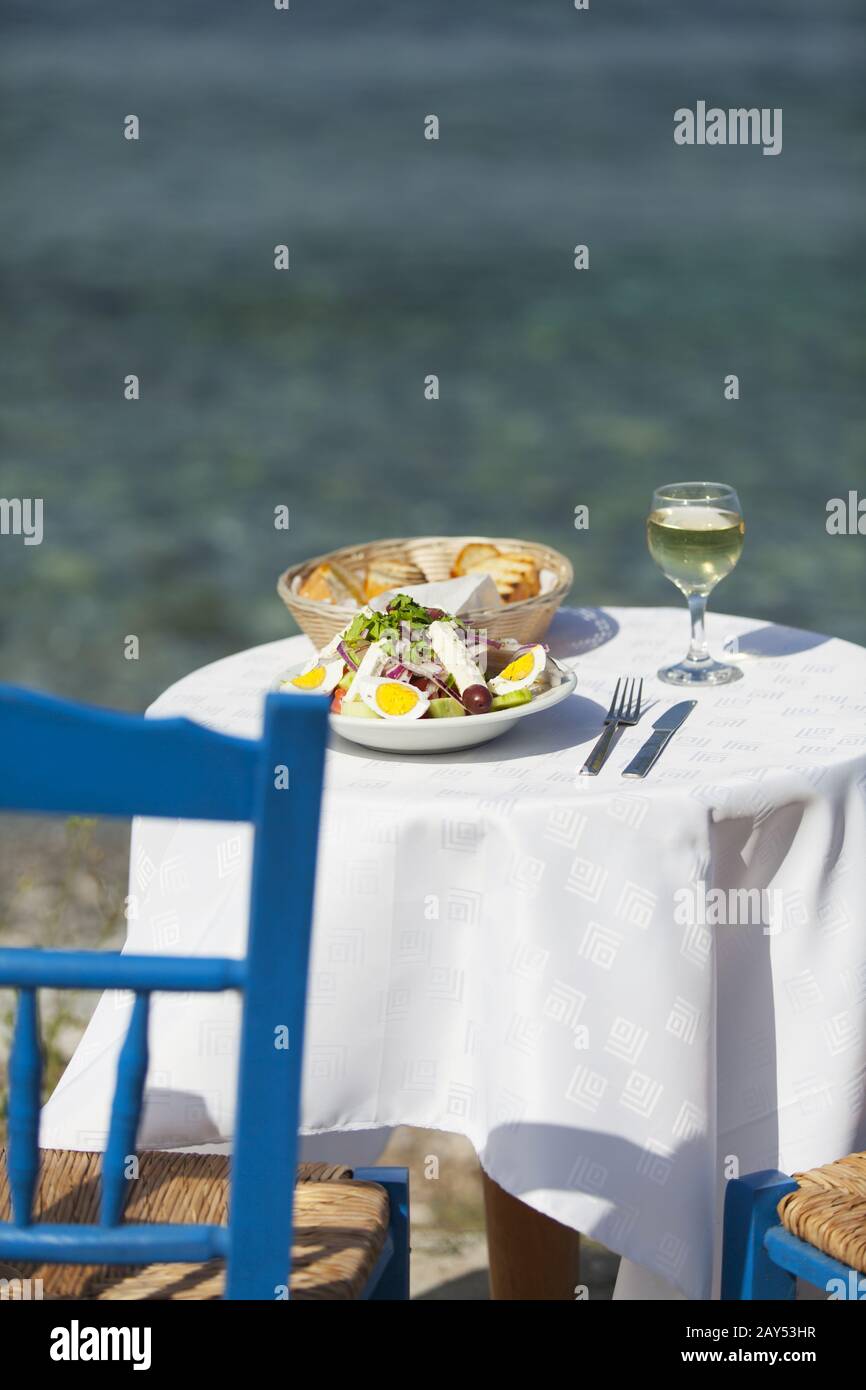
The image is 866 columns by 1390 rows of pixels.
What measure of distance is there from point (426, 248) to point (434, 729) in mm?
10426

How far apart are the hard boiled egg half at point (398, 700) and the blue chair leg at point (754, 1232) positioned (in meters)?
0.55

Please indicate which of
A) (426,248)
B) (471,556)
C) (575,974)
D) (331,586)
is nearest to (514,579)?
(471,556)

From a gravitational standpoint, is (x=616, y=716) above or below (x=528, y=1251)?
above

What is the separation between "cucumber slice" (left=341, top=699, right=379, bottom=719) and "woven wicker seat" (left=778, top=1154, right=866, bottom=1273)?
611 mm

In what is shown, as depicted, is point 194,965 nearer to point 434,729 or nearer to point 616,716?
point 434,729

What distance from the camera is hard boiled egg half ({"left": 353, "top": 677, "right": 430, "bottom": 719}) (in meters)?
1.56

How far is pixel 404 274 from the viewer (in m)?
11.2

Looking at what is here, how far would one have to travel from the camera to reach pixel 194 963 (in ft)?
3.08

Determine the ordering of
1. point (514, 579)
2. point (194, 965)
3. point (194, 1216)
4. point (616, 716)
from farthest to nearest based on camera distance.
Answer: point (514, 579) → point (616, 716) → point (194, 1216) → point (194, 965)

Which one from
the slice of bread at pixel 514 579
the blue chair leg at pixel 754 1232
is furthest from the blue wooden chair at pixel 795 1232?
the slice of bread at pixel 514 579

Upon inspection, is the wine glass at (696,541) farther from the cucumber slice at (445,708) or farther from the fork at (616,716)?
the cucumber slice at (445,708)

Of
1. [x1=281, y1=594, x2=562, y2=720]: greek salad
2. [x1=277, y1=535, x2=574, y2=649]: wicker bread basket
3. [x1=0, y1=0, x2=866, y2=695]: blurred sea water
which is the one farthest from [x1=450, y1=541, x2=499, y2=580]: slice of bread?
[x1=0, y1=0, x2=866, y2=695]: blurred sea water

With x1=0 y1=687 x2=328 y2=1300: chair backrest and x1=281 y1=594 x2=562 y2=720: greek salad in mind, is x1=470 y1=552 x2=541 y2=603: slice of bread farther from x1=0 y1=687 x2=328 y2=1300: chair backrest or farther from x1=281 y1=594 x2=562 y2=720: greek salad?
x1=0 y1=687 x2=328 y2=1300: chair backrest
